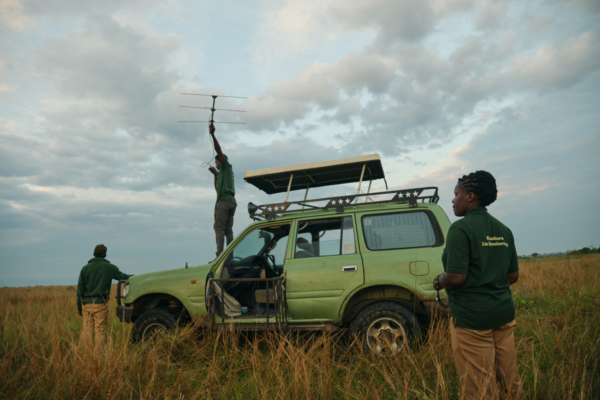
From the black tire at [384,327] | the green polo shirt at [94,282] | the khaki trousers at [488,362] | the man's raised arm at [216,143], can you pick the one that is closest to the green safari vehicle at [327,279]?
the black tire at [384,327]

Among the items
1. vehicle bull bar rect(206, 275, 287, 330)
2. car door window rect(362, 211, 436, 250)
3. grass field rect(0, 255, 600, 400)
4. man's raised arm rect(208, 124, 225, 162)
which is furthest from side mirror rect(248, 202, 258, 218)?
man's raised arm rect(208, 124, 225, 162)

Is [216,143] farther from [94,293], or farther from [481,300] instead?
[481,300]

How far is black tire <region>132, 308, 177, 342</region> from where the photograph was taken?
4969 mm

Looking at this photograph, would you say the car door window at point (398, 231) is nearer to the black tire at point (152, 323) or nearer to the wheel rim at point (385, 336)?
the wheel rim at point (385, 336)

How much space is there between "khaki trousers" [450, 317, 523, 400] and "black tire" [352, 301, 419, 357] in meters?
1.55

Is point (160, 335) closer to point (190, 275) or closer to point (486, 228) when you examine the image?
point (190, 275)

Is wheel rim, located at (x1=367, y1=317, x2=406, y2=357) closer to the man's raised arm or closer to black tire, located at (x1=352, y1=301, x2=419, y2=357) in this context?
black tire, located at (x1=352, y1=301, x2=419, y2=357)

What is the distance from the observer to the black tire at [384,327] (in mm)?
4035

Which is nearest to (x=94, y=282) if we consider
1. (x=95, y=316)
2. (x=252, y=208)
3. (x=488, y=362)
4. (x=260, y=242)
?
(x=95, y=316)

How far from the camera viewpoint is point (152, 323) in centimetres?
500

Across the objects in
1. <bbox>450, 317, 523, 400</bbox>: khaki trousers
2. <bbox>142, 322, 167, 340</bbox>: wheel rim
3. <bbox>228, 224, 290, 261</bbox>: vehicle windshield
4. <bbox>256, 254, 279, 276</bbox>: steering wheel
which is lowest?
<bbox>142, 322, 167, 340</bbox>: wheel rim

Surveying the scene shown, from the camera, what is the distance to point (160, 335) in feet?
15.9

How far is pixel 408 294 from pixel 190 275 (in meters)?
2.82

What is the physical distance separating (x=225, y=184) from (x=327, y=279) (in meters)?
3.42
